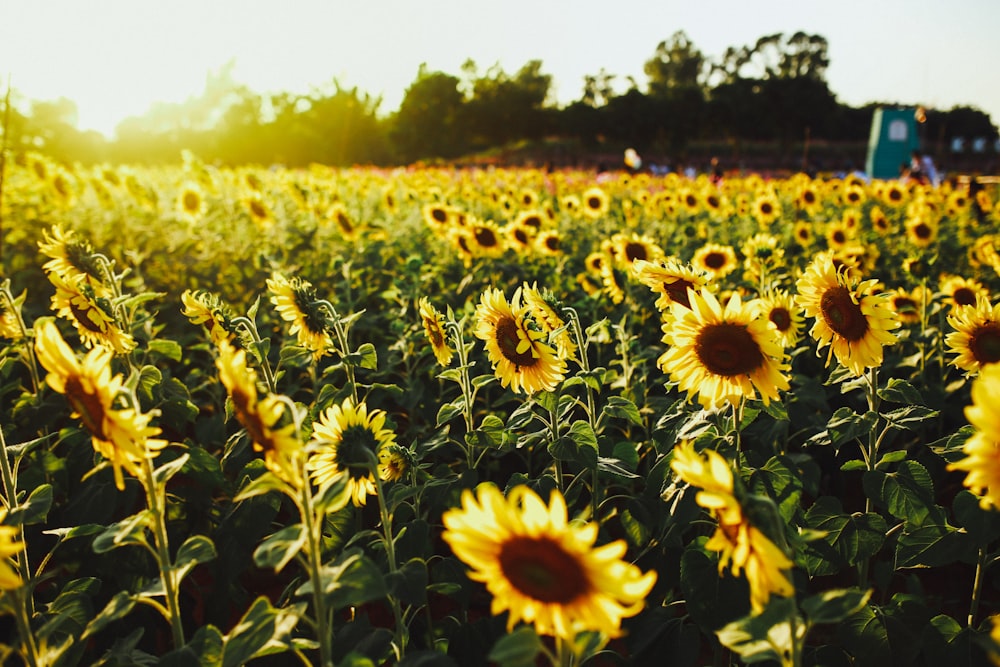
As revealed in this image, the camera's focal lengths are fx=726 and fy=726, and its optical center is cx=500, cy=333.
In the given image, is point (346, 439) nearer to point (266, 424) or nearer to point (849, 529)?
point (266, 424)

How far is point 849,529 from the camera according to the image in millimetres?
1996

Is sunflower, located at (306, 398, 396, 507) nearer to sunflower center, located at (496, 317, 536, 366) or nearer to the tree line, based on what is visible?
sunflower center, located at (496, 317, 536, 366)

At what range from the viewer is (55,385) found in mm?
1336

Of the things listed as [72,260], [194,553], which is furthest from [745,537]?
[72,260]

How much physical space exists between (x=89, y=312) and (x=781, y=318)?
2.39m

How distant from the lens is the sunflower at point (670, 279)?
2346 millimetres

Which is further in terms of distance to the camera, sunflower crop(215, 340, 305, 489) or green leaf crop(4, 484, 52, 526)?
green leaf crop(4, 484, 52, 526)

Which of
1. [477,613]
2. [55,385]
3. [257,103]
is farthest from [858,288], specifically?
[257,103]

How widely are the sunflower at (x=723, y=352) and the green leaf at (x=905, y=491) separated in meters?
0.43

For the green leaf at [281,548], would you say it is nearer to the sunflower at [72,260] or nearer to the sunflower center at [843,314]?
the sunflower center at [843,314]

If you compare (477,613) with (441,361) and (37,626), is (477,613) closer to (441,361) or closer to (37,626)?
(441,361)

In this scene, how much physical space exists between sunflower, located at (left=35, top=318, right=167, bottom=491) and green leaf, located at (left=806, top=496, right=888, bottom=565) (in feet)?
5.52

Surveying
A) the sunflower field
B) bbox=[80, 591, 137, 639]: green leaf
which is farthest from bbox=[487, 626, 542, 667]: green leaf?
bbox=[80, 591, 137, 639]: green leaf

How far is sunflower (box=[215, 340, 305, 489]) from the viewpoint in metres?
1.14
